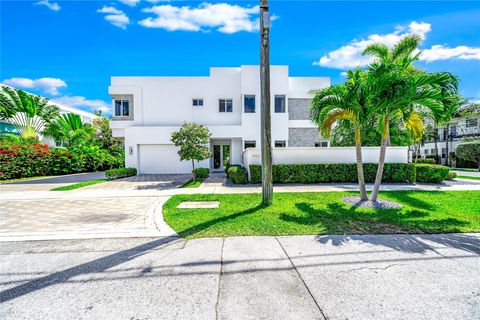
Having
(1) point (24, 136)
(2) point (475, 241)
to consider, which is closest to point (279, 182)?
(2) point (475, 241)

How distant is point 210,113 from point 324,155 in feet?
34.9

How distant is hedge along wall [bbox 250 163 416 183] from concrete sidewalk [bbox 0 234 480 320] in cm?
754

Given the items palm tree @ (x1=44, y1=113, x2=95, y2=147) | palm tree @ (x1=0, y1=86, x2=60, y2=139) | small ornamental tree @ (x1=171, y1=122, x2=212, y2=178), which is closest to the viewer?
small ornamental tree @ (x1=171, y1=122, x2=212, y2=178)

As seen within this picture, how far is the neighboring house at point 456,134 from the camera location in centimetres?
2910

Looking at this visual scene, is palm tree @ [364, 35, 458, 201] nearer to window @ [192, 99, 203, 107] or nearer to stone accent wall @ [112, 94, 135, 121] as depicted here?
window @ [192, 99, 203, 107]

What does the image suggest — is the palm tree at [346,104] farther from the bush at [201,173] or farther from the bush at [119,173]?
the bush at [119,173]

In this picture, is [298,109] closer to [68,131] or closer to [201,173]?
[201,173]

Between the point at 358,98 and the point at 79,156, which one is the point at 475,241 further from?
the point at 79,156

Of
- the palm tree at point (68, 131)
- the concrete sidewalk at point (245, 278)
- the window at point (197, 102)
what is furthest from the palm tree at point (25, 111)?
the concrete sidewalk at point (245, 278)

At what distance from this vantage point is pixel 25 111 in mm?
21625

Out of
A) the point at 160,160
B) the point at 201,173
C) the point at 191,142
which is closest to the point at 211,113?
the point at 160,160

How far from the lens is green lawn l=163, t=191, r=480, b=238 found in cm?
524

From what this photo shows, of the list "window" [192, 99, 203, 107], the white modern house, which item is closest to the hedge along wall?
the white modern house

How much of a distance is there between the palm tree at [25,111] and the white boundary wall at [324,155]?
23.0 meters
